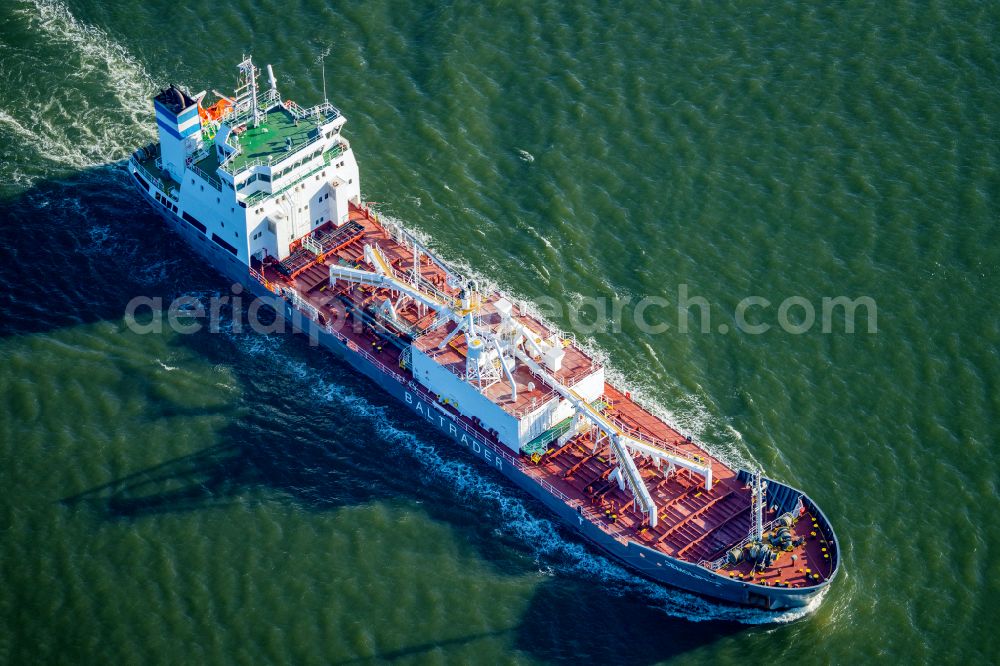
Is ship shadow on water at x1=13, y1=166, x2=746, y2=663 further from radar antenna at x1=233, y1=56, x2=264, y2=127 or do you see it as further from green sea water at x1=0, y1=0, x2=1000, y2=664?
radar antenna at x1=233, y1=56, x2=264, y2=127

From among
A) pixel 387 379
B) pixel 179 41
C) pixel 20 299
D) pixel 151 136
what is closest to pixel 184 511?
pixel 387 379

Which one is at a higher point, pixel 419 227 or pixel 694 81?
pixel 694 81

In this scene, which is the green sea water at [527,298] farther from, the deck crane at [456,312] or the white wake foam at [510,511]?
the deck crane at [456,312]

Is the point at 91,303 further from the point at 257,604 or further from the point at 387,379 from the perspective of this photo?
the point at 257,604

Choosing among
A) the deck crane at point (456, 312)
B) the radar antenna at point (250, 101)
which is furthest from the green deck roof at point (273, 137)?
the deck crane at point (456, 312)

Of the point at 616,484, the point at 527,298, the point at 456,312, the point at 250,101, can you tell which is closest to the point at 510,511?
the point at 616,484

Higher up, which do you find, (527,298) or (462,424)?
(527,298)

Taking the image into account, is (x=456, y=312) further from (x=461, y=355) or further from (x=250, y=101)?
(x=250, y=101)
